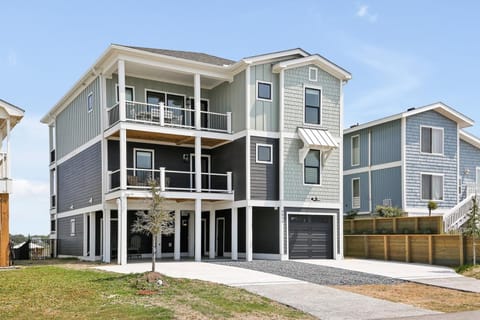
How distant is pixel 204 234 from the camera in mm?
30109

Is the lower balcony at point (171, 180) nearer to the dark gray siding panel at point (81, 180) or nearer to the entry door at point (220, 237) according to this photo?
the dark gray siding panel at point (81, 180)

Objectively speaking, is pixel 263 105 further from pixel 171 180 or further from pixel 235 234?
pixel 235 234

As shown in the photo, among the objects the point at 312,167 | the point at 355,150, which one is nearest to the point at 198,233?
the point at 312,167

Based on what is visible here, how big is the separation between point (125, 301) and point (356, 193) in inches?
974

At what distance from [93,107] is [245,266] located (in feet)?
38.8

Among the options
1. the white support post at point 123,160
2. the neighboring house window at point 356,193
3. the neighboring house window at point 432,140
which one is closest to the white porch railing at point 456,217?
the neighboring house window at point 432,140

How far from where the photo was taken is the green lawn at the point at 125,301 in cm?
1179

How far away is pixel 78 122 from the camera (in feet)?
98.3

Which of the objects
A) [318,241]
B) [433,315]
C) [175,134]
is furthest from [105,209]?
[433,315]

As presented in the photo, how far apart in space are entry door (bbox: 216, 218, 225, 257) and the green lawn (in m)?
12.9

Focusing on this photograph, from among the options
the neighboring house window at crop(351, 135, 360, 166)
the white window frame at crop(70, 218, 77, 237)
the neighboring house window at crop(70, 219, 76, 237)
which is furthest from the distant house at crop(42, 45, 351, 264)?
the neighboring house window at crop(351, 135, 360, 166)

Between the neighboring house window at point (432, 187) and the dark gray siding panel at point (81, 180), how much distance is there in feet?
61.4

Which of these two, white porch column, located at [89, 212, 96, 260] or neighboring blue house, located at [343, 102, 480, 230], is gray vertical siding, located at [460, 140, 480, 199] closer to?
neighboring blue house, located at [343, 102, 480, 230]

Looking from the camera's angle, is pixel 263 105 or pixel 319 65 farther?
pixel 319 65
